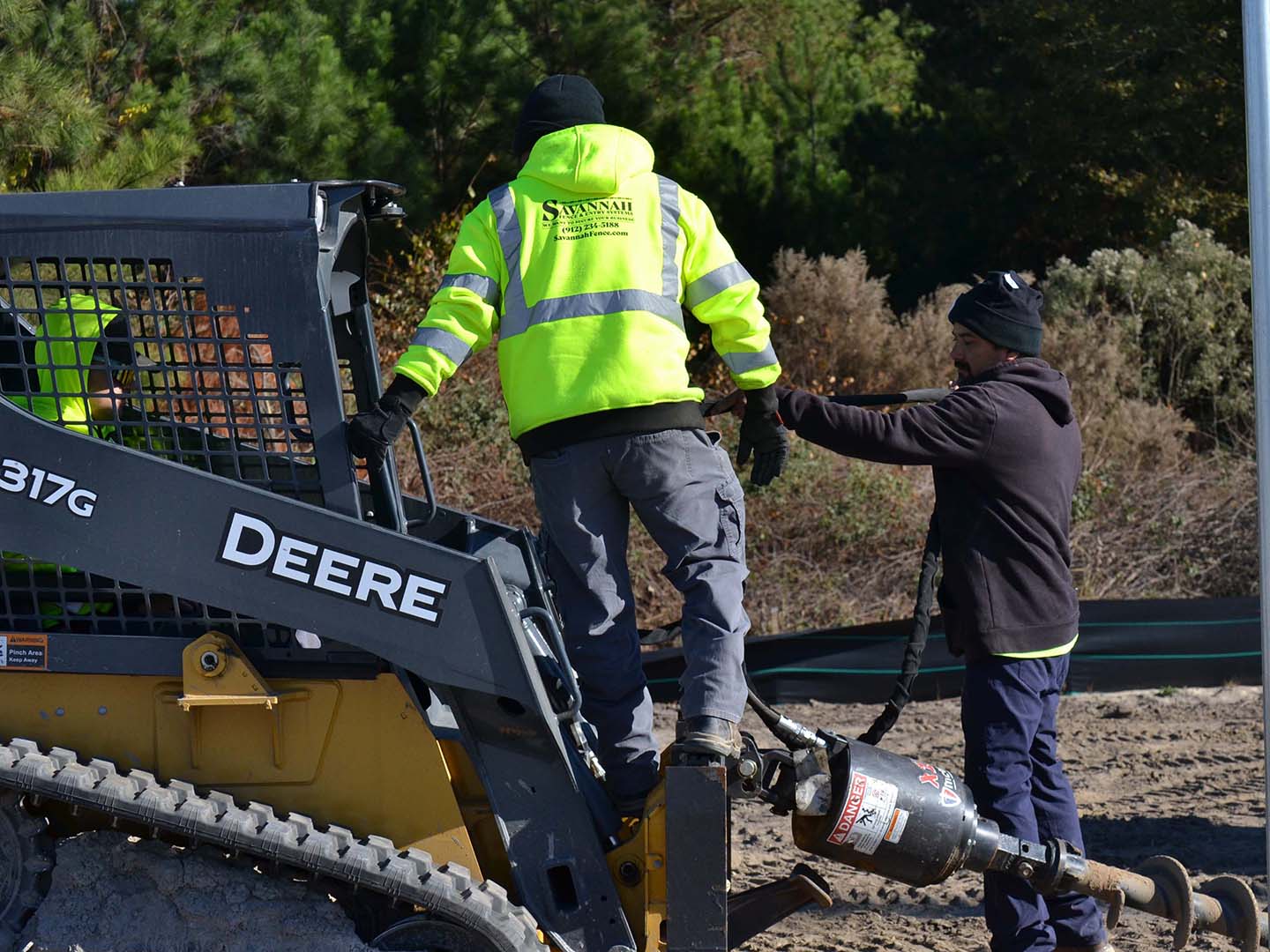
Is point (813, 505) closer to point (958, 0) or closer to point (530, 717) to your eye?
point (530, 717)

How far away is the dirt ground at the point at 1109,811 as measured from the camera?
4645mm

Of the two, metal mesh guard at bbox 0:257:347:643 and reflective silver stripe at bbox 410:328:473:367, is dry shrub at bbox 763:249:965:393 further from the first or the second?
metal mesh guard at bbox 0:257:347:643

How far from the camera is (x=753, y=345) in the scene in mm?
3615

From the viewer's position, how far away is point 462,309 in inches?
136

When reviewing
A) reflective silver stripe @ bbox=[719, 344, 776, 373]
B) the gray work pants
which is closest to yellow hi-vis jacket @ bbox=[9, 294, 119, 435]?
the gray work pants

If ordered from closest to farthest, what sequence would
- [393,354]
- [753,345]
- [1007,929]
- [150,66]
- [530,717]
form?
[530,717]
[753,345]
[1007,929]
[150,66]
[393,354]

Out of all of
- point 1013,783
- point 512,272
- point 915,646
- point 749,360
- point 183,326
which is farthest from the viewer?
point 915,646

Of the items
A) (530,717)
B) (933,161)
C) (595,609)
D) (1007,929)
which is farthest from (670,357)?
(933,161)

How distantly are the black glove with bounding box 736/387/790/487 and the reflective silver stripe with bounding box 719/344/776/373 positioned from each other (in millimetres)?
80

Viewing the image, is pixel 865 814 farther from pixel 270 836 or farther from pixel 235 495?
pixel 235 495

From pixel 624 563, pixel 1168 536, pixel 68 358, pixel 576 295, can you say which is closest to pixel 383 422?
pixel 576 295

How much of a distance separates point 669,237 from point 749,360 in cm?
36

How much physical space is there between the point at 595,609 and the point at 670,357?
0.63 meters

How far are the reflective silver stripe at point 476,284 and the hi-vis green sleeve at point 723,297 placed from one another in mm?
482
